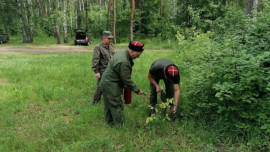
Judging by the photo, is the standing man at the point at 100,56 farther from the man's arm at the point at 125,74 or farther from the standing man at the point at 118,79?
the man's arm at the point at 125,74

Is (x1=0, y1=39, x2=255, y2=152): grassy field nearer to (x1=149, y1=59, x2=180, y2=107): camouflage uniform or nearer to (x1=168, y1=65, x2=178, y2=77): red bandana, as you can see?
(x1=149, y1=59, x2=180, y2=107): camouflage uniform

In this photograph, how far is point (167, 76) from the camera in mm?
3840

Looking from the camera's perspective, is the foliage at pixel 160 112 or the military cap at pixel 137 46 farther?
the military cap at pixel 137 46

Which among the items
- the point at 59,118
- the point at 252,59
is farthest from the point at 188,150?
the point at 59,118

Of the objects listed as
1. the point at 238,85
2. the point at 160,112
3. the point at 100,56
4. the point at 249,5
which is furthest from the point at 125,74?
the point at 249,5

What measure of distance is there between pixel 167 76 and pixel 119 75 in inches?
35.3

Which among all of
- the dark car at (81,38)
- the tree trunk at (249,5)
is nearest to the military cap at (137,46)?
the tree trunk at (249,5)

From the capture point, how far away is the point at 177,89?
Answer: 3.87 meters

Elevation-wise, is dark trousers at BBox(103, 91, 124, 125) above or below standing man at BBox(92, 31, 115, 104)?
below

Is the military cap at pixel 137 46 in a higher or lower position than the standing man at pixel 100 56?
higher

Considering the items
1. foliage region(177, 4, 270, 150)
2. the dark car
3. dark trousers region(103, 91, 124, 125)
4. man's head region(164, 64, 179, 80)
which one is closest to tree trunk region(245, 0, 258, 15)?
foliage region(177, 4, 270, 150)

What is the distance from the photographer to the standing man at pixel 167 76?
3754 millimetres

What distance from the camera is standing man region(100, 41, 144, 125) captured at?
3.89 meters

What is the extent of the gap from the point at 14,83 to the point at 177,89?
19.8 ft
